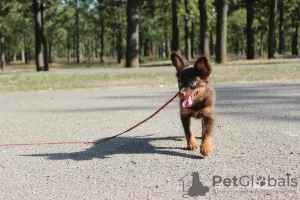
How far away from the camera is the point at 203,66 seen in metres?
4.03

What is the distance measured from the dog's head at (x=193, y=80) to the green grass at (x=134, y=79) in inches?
416

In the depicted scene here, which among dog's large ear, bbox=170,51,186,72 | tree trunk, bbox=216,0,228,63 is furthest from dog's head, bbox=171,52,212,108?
tree trunk, bbox=216,0,228,63

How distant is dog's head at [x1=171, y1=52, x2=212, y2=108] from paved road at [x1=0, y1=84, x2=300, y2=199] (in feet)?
2.57

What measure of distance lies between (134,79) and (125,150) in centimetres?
1120

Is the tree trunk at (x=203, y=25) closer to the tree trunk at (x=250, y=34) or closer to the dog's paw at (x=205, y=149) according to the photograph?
the tree trunk at (x=250, y=34)

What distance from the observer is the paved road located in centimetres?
360

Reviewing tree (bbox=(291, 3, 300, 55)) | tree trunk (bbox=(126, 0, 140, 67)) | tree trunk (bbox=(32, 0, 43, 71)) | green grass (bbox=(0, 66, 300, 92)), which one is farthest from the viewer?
tree (bbox=(291, 3, 300, 55))

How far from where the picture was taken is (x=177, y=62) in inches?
176

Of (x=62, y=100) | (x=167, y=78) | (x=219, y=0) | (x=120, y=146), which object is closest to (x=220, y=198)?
(x=120, y=146)

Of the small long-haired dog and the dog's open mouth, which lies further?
the dog's open mouth

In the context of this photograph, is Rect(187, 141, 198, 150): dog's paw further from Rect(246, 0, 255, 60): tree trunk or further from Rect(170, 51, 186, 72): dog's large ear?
Rect(246, 0, 255, 60): tree trunk

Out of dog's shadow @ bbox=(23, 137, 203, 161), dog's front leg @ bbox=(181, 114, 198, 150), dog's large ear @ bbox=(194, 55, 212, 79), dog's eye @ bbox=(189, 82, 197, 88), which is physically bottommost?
dog's shadow @ bbox=(23, 137, 203, 161)

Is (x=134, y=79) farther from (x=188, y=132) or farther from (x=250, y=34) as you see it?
(x=250, y=34)

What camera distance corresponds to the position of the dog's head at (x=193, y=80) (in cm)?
400
